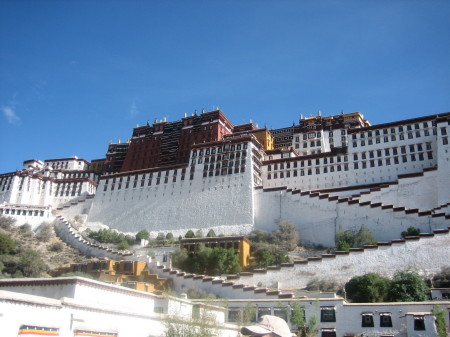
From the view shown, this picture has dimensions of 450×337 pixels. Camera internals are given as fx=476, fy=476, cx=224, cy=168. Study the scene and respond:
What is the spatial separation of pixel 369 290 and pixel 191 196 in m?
36.4

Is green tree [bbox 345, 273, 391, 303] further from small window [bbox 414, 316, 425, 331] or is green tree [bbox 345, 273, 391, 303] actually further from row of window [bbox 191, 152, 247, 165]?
row of window [bbox 191, 152, 247, 165]

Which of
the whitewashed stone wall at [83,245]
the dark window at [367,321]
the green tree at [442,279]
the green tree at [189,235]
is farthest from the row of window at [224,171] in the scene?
the dark window at [367,321]

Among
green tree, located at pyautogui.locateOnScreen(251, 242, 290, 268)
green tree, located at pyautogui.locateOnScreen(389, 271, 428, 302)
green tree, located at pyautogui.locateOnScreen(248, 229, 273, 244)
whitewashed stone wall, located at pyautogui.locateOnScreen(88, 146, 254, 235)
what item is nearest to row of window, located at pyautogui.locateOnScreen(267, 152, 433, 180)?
whitewashed stone wall, located at pyautogui.locateOnScreen(88, 146, 254, 235)

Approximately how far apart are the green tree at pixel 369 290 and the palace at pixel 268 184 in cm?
1427

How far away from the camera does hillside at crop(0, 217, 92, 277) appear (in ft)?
161

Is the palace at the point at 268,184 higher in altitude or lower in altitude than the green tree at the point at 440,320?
higher

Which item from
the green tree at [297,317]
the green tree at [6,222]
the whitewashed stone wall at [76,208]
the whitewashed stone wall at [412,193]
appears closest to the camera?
the green tree at [297,317]

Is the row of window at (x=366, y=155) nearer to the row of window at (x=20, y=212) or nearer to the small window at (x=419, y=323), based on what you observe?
the row of window at (x=20, y=212)

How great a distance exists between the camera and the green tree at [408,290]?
1115 inches

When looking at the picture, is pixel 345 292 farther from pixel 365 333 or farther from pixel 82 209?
pixel 82 209

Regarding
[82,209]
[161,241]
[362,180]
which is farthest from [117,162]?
[362,180]

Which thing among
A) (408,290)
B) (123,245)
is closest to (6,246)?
(123,245)

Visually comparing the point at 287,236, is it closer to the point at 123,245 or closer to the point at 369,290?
the point at 123,245

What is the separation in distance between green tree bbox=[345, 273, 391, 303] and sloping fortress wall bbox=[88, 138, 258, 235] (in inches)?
1014
